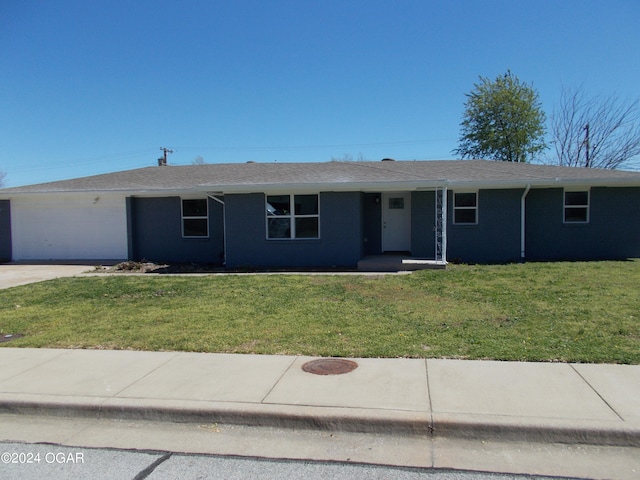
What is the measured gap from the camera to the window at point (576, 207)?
15281mm

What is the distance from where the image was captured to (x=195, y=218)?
16344mm

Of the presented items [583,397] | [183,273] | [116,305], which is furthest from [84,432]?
[183,273]

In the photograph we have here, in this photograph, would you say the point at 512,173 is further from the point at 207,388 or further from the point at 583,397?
the point at 207,388

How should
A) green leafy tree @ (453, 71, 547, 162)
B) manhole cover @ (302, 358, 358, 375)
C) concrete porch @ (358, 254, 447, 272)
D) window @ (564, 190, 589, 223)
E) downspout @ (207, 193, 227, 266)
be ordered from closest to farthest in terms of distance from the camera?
1. manhole cover @ (302, 358, 358, 375)
2. concrete porch @ (358, 254, 447, 272)
3. downspout @ (207, 193, 227, 266)
4. window @ (564, 190, 589, 223)
5. green leafy tree @ (453, 71, 547, 162)

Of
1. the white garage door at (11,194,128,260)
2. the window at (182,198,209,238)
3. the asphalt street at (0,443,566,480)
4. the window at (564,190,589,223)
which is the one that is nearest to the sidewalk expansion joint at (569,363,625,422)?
the asphalt street at (0,443,566,480)

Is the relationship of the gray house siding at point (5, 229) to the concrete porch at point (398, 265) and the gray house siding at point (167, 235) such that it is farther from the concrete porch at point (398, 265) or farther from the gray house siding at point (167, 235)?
the concrete porch at point (398, 265)

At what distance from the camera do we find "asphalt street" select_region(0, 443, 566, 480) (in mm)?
3326

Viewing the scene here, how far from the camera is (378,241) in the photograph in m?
16.0

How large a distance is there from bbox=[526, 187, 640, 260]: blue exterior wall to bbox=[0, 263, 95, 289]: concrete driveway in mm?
14995

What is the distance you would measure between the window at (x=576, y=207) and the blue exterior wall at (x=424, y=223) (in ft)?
15.2

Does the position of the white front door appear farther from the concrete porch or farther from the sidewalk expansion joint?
the sidewalk expansion joint

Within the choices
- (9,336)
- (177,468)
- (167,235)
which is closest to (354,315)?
(177,468)

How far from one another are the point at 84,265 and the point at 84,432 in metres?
13.6

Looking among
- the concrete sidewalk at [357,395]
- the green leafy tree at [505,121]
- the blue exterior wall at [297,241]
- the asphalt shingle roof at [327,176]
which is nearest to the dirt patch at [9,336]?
the concrete sidewalk at [357,395]
